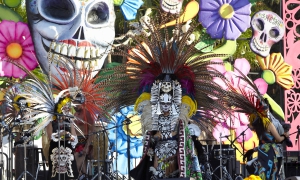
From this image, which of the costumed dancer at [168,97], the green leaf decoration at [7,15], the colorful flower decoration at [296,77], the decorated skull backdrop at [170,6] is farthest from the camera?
the colorful flower decoration at [296,77]

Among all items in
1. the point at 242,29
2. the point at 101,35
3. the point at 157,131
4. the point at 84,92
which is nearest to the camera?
the point at 157,131

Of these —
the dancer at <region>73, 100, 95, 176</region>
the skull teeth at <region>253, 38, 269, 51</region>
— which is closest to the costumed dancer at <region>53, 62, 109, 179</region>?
the dancer at <region>73, 100, 95, 176</region>

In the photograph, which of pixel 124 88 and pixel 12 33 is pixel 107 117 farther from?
pixel 12 33

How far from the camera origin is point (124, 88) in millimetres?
8266

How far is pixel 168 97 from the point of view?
7.73 metres

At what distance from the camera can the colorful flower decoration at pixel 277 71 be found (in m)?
14.1

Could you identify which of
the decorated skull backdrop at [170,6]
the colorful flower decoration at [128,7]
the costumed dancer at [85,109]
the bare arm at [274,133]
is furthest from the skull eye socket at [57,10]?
the bare arm at [274,133]

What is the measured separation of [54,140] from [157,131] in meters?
1.61

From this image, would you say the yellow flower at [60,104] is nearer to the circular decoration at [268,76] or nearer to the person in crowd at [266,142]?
the person in crowd at [266,142]

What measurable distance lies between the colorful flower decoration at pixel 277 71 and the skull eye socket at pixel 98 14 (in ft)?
11.7

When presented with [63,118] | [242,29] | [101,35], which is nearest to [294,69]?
[242,29]

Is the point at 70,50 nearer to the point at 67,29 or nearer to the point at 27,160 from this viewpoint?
the point at 67,29

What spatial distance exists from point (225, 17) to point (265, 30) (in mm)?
842

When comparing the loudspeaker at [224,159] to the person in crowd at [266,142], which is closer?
the person in crowd at [266,142]
